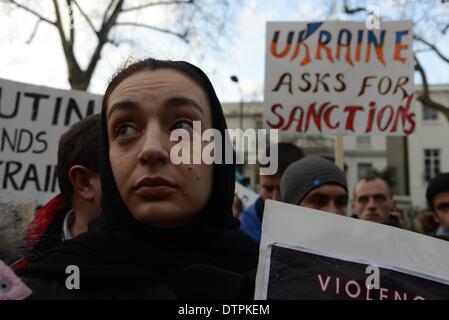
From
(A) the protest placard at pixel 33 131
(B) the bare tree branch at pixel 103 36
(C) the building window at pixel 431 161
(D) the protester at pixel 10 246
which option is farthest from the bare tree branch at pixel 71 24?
(C) the building window at pixel 431 161

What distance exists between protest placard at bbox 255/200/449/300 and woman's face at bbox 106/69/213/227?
22 centimetres

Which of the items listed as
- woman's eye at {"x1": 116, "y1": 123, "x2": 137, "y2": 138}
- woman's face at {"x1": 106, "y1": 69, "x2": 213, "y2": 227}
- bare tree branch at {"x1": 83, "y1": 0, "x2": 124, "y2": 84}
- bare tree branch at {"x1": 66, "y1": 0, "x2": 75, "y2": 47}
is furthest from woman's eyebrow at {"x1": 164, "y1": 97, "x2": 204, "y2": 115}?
bare tree branch at {"x1": 66, "y1": 0, "x2": 75, "y2": 47}

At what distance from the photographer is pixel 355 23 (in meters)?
4.30

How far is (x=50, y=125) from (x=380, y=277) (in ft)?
10.5

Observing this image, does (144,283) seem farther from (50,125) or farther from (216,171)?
(50,125)

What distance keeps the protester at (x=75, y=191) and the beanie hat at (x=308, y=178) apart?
3.22 feet

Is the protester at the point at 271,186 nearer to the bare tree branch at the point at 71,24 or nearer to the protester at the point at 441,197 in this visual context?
the protester at the point at 441,197

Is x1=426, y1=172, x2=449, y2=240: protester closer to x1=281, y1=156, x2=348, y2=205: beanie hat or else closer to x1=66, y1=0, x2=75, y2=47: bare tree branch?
x1=281, y1=156, x2=348, y2=205: beanie hat

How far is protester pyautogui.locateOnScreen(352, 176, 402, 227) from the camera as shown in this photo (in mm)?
4078

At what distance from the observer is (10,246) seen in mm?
1239

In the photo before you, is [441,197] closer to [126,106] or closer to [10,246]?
[126,106]

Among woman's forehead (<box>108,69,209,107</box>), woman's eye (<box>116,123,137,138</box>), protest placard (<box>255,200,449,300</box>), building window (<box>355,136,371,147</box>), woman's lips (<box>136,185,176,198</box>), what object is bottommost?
protest placard (<box>255,200,449,300</box>)
